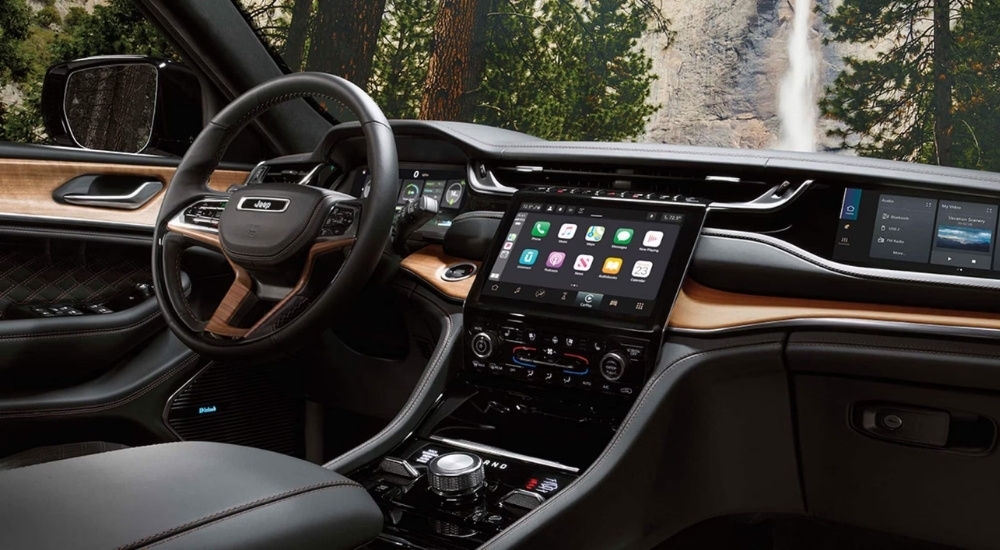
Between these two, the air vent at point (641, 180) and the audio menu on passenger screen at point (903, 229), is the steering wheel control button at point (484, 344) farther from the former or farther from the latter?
the audio menu on passenger screen at point (903, 229)

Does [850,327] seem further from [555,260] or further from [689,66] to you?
[689,66]

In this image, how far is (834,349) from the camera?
1269 millimetres

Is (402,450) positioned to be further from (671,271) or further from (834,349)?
(834,349)

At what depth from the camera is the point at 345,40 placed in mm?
3785

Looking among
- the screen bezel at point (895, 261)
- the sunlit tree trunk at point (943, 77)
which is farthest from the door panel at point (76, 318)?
the sunlit tree trunk at point (943, 77)

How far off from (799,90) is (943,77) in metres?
0.56

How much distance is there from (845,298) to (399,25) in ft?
10.1

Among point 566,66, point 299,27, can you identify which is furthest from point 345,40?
point 566,66

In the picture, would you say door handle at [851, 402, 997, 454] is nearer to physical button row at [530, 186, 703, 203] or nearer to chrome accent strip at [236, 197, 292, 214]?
physical button row at [530, 186, 703, 203]

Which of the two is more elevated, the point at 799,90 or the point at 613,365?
the point at 799,90

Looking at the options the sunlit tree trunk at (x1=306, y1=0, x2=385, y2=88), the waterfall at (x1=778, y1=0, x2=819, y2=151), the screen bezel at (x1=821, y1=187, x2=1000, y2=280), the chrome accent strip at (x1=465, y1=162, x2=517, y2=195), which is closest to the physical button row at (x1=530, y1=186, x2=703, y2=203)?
the chrome accent strip at (x1=465, y1=162, x2=517, y2=195)

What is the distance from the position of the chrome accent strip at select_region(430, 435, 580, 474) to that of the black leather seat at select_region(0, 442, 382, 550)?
518 mm

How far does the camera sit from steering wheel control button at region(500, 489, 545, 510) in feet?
3.91

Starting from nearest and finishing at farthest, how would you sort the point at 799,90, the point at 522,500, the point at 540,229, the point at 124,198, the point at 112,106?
the point at 522,500, the point at 540,229, the point at 124,198, the point at 112,106, the point at 799,90
